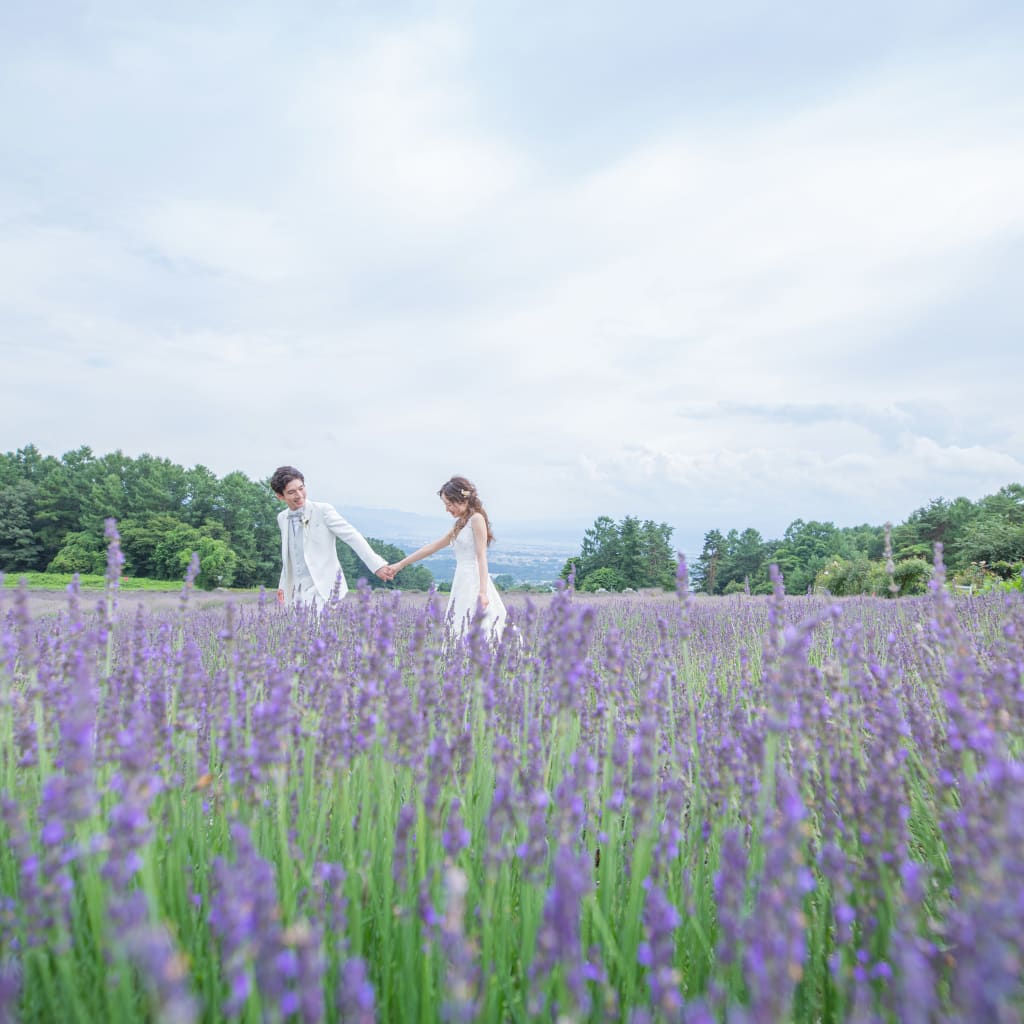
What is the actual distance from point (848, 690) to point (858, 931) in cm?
65

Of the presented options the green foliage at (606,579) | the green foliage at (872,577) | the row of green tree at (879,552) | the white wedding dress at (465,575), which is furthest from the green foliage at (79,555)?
the white wedding dress at (465,575)

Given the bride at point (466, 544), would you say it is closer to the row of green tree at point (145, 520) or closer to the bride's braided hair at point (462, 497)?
the bride's braided hair at point (462, 497)

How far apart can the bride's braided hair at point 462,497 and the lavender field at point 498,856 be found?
401 centimetres

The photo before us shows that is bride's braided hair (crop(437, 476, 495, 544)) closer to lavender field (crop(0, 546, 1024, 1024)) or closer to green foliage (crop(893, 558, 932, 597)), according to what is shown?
lavender field (crop(0, 546, 1024, 1024))

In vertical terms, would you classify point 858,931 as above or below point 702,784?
below

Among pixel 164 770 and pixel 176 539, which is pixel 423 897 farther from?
pixel 176 539

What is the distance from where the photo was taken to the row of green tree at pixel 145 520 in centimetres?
3198

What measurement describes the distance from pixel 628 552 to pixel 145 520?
77.6ft

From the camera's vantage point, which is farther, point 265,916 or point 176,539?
point 176,539

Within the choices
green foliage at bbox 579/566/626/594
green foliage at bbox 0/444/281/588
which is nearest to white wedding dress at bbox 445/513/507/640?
green foliage at bbox 579/566/626/594

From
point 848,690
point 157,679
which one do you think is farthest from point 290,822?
point 848,690

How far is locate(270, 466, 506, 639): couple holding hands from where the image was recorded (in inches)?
255

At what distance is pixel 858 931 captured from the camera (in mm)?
1660

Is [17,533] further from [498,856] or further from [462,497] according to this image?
[498,856]
